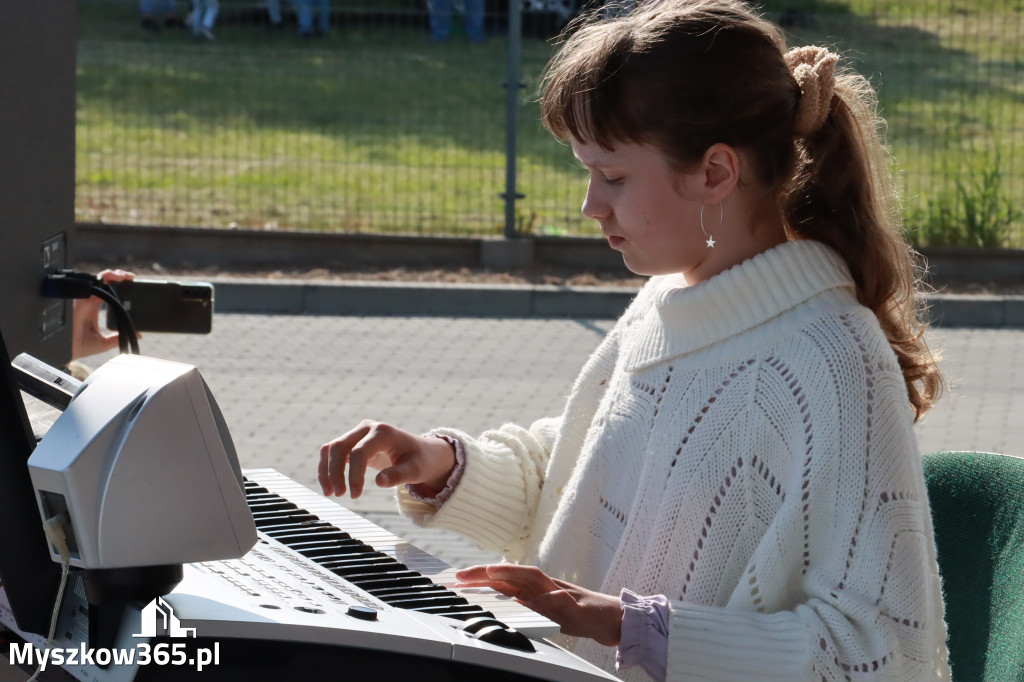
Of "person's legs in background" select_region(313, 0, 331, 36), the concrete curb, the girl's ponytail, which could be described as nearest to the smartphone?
the girl's ponytail

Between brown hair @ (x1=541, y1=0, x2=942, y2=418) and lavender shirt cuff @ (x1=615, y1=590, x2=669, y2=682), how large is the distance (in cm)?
59

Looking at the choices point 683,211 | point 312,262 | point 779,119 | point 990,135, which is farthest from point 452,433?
point 990,135

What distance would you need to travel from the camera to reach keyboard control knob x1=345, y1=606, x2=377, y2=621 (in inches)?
59.4

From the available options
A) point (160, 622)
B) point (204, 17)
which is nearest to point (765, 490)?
point (160, 622)

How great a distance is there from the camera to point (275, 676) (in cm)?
144

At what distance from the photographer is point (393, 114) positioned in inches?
407

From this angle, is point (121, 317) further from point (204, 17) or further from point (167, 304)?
point (204, 17)

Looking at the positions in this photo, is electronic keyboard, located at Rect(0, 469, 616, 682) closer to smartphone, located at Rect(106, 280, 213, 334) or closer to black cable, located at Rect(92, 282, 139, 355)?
black cable, located at Rect(92, 282, 139, 355)

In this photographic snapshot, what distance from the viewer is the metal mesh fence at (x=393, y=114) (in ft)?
32.1

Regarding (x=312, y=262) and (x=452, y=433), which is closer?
(x=452, y=433)

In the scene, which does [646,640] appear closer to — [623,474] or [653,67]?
[623,474]

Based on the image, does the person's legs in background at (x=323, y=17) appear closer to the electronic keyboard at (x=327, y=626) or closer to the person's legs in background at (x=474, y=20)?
the person's legs in background at (x=474, y=20)

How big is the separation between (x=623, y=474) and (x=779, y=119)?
0.59m

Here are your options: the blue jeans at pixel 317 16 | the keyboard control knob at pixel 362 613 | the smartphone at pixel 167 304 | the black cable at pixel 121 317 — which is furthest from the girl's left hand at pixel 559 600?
the blue jeans at pixel 317 16
